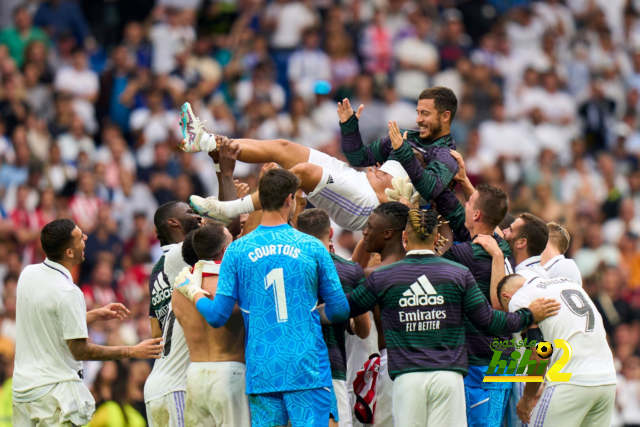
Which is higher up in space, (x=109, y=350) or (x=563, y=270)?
(x=563, y=270)

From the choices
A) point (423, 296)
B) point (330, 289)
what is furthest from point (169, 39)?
point (423, 296)

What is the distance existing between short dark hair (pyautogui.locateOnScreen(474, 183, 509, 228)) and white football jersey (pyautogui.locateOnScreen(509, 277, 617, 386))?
2.80 ft

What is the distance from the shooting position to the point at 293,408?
6949 mm

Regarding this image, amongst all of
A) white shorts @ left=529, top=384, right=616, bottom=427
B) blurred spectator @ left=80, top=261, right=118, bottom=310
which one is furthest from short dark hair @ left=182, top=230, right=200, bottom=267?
blurred spectator @ left=80, top=261, right=118, bottom=310

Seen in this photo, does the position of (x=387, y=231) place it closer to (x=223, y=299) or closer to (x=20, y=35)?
(x=223, y=299)

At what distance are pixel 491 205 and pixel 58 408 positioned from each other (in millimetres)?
4151

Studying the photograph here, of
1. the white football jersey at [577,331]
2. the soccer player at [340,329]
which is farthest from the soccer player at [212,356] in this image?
the white football jersey at [577,331]

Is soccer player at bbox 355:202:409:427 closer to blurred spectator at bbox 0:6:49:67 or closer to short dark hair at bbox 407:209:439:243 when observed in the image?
short dark hair at bbox 407:209:439:243

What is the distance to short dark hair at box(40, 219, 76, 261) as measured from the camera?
796cm

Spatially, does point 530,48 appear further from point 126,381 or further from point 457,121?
point 126,381

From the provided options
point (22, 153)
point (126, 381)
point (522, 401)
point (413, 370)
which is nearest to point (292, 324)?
point (413, 370)

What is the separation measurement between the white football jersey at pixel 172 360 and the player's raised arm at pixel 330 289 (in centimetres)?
168

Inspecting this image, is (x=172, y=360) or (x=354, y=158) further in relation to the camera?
(x=354, y=158)

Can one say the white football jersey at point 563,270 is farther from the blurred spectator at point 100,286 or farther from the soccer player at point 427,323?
the blurred spectator at point 100,286
